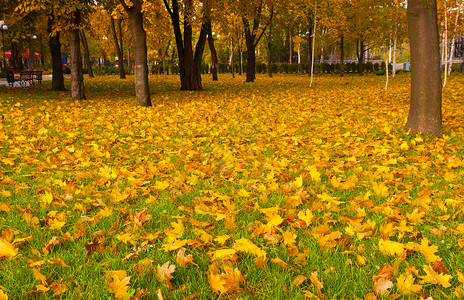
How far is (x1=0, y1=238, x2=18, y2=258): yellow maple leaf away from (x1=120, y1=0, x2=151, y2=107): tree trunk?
9285 millimetres

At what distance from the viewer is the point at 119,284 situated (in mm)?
1886

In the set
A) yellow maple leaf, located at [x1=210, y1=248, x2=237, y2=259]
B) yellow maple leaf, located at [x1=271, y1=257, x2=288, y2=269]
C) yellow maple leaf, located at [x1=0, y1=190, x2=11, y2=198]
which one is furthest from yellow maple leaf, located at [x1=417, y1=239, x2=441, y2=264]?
yellow maple leaf, located at [x1=0, y1=190, x2=11, y2=198]

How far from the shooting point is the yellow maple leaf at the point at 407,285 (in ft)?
6.02

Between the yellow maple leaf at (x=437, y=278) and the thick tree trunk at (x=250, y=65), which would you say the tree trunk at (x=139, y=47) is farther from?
the thick tree trunk at (x=250, y=65)

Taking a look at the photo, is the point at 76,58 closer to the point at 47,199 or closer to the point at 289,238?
the point at 47,199

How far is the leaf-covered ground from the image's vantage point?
197 cm

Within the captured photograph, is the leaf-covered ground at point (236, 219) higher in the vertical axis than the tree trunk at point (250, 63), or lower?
lower

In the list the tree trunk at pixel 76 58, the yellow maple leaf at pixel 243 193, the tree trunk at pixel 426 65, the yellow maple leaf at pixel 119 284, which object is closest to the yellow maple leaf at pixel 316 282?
the yellow maple leaf at pixel 119 284

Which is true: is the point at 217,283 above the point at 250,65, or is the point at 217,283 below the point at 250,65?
below

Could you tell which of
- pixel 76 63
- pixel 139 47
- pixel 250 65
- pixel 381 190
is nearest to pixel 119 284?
pixel 381 190

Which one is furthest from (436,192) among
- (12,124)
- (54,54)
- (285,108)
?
(54,54)

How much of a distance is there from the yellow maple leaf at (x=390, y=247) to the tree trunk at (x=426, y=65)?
4.26 m

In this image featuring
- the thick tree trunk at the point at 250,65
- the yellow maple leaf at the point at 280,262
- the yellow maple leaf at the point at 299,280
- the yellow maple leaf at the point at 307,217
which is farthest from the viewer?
the thick tree trunk at the point at 250,65

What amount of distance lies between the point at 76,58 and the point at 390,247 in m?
12.8
